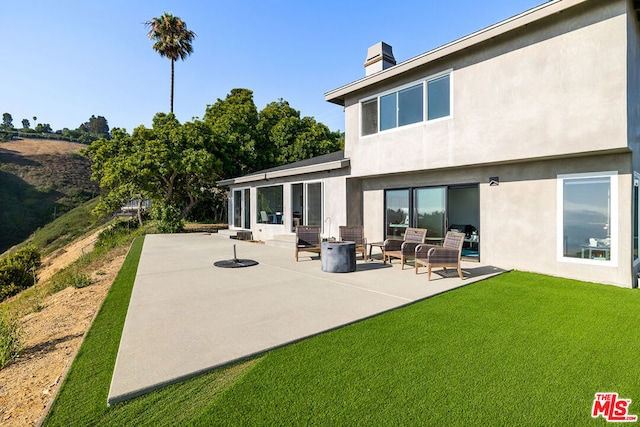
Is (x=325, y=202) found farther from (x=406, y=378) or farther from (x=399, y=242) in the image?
(x=406, y=378)

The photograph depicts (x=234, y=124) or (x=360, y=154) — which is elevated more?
(x=234, y=124)

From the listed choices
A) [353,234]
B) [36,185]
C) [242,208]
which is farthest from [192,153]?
[36,185]

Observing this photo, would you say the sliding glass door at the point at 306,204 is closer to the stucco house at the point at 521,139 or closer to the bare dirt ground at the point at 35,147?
the stucco house at the point at 521,139

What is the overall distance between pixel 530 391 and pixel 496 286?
3.99m

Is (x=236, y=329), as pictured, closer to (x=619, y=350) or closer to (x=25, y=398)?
(x=25, y=398)

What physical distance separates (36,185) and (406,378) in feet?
213

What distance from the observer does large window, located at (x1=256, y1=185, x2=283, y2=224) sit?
1481 centimetres

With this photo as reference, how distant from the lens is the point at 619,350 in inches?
140

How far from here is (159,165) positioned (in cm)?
1891

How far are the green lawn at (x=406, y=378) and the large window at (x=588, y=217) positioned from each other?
8.58ft

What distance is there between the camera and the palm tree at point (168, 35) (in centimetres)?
2788

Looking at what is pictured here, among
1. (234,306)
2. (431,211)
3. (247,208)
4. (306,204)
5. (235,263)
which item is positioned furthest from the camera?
(247,208)

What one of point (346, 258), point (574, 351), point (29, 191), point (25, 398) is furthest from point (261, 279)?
point (29, 191)

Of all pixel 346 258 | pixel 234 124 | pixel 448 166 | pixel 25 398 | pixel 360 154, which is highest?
pixel 234 124
